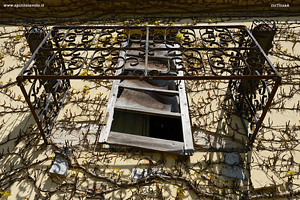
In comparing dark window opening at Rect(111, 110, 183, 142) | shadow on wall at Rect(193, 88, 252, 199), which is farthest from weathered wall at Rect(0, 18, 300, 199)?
dark window opening at Rect(111, 110, 183, 142)

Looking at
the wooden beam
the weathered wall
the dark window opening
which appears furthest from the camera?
the dark window opening

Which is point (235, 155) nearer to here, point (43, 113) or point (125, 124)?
point (125, 124)

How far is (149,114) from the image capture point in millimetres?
3422

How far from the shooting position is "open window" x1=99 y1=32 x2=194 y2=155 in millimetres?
3154

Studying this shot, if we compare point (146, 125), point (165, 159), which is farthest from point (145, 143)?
point (146, 125)

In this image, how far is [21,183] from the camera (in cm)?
290

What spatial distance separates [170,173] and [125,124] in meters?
1.02

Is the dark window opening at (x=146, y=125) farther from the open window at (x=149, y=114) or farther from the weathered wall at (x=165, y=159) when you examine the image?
the weathered wall at (x=165, y=159)

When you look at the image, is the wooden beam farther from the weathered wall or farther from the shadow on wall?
the shadow on wall

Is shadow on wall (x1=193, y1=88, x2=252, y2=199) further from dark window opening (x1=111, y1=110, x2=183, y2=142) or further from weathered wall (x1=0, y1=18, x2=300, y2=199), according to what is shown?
dark window opening (x1=111, y1=110, x2=183, y2=142)

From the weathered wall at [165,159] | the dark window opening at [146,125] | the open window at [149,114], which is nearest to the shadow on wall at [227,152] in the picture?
the weathered wall at [165,159]

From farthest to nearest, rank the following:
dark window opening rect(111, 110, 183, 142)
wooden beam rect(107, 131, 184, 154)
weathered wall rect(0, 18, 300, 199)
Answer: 1. dark window opening rect(111, 110, 183, 142)
2. wooden beam rect(107, 131, 184, 154)
3. weathered wall rect(0, 18, 300, 199)

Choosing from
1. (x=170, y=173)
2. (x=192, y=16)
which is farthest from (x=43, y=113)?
(x=192, y=16)

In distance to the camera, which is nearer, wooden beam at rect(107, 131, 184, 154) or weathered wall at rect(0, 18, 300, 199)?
weathered wall at rect(0, 18, 300, 199)
